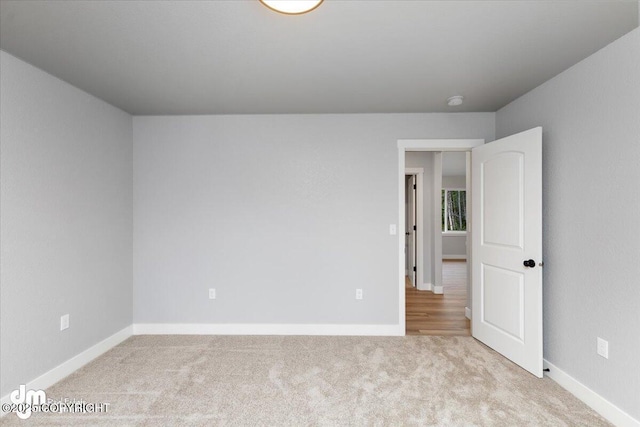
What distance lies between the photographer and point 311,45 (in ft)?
6.38

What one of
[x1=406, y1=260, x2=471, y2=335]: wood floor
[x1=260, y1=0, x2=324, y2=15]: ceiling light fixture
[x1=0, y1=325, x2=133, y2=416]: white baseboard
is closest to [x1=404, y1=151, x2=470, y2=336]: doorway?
[x1=406, y1=260, x2=471, y2=335]: wood floor

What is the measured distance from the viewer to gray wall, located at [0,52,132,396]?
2080 millimetres

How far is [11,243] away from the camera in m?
2.08

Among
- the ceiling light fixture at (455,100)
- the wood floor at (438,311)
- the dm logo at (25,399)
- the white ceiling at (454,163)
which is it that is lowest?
the wood floor at (438,311)

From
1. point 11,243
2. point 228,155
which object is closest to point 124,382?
point 11,243

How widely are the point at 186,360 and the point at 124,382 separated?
19.3 inches

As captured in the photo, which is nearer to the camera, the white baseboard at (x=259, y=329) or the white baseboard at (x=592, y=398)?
the white baseboard at (x=592, y=398)

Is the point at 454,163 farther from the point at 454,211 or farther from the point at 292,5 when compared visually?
the point at 292,5

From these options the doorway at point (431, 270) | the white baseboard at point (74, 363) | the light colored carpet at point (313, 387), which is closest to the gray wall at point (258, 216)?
the white baseboard at point (74, 363)

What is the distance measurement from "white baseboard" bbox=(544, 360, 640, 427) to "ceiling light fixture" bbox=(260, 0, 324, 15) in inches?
116

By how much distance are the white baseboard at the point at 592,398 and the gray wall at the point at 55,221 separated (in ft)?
13.1

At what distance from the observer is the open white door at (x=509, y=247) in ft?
8.11

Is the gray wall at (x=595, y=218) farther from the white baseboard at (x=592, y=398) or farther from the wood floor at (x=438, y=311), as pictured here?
the wood floor at (x=438, y=311)

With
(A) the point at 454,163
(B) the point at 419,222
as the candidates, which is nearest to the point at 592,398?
(B) the point at 419,222
